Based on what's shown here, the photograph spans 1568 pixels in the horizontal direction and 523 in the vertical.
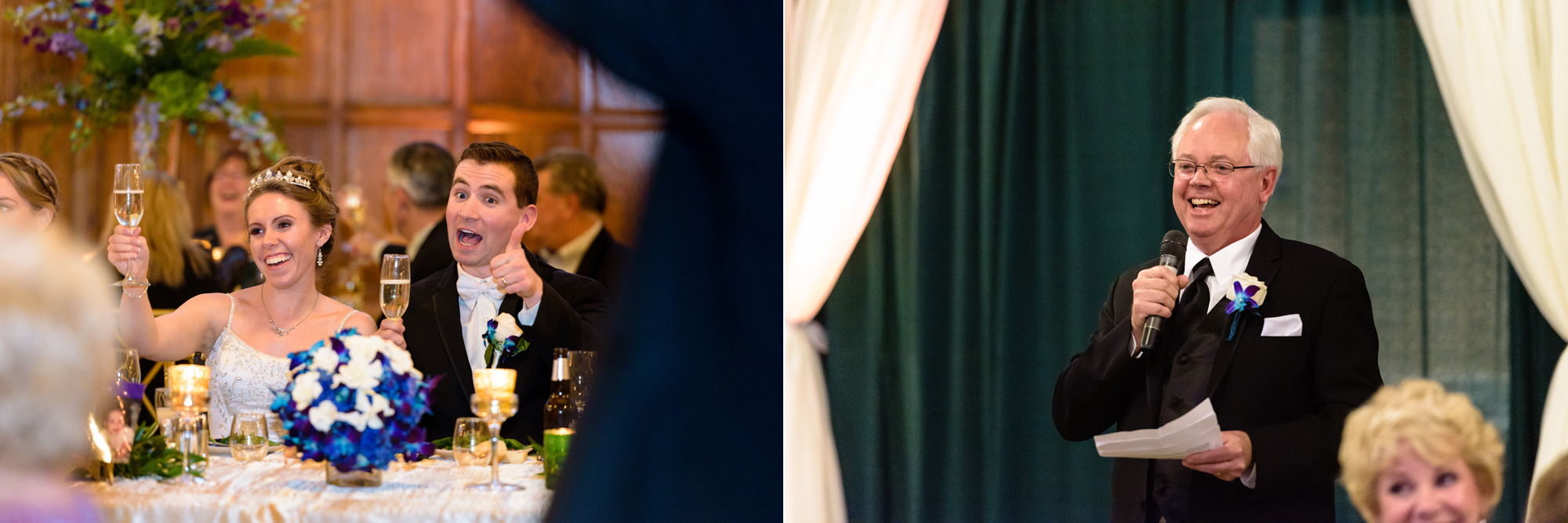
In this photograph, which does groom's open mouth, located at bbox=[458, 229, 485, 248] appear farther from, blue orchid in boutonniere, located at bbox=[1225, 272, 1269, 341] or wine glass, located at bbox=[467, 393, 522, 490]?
blue orchid in boutonniere, located at bbox=[1225, 272, 1269, 341]

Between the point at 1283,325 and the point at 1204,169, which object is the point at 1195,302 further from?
the point at 1204,169

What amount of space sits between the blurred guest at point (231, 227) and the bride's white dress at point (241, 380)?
5.88 feet

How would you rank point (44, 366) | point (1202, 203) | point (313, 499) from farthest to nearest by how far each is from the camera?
point (1202, 203) < point (313, 499) < point (44, 366)

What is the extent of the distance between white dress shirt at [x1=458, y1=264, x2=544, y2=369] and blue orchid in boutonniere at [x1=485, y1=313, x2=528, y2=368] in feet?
0.34

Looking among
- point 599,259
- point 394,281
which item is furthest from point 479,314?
point 599,259

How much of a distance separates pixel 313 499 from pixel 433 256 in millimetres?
1956

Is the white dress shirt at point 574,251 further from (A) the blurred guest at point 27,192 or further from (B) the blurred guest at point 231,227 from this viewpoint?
(A) the blurred guest at point 27,192

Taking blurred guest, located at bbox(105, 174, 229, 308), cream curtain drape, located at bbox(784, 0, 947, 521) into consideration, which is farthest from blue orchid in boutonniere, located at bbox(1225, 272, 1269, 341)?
blurred guest, located at bbox(105, 174, 229, 308)

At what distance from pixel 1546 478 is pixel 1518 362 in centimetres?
28

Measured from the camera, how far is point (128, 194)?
233 centimetres

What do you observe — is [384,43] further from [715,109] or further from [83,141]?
[715,109]

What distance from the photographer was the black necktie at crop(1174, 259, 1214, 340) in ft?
8.55

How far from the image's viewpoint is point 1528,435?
9.00 feet

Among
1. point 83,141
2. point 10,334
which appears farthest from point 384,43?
point 10,334
